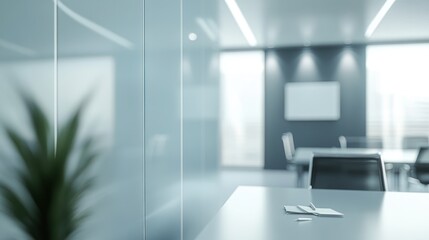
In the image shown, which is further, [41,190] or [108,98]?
[108,98]

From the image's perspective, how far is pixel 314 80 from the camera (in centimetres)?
789

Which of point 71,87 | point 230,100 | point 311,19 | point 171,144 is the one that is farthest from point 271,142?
point 71,87

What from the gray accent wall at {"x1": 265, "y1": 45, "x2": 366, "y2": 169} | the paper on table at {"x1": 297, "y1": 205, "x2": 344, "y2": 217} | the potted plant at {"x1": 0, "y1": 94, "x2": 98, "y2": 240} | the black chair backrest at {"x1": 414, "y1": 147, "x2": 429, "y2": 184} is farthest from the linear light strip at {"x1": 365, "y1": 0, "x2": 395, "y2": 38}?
the potted plant at {"x1": 0, "y1": 94, "x2": 98, "y2": 240}

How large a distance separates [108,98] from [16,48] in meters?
0.58

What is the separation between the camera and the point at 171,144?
8.41 ft

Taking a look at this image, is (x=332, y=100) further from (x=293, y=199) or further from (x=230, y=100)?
(x=293, y=199)

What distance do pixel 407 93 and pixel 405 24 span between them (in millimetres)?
1945

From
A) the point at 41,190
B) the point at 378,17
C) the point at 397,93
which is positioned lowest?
the point at 41,190

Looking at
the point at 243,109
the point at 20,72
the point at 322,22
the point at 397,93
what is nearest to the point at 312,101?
the point at 243,109

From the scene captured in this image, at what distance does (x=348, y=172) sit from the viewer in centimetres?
219

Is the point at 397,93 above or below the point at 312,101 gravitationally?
above

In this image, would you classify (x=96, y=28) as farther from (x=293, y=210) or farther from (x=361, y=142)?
(x=361, y=142)

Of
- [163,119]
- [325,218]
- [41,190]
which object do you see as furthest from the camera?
[163,119]

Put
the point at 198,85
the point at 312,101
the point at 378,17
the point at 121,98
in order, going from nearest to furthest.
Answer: the point at 121,98, the point at 198,85, the point at 378,17, the point at 312,101
